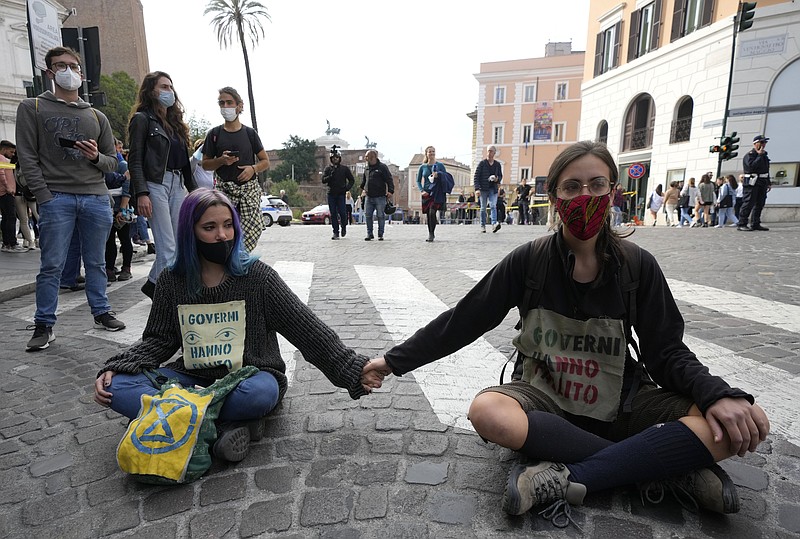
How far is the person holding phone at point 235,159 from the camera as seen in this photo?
5.08m

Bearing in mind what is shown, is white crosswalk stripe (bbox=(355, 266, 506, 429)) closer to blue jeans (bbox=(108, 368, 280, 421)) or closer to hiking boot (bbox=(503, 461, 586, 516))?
hiking boot (bbox=(503, 461, 586, 516))

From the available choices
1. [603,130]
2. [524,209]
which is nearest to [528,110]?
[603,130]

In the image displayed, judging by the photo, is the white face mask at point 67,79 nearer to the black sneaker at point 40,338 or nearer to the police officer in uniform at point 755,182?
the black sneaker at point 40,338

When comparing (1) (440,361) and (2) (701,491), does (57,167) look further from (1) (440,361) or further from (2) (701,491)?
(2) (701,491)

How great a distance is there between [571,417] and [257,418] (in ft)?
4.47

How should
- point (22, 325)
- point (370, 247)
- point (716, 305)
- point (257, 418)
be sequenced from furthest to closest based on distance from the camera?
point (370, 247) < point (716, 305) < point (22, 325) < point (257, 418)

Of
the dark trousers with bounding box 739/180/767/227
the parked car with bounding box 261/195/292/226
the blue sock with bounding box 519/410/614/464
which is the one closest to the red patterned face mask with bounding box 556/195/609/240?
the blue sock with bounding box 519/410/614/464

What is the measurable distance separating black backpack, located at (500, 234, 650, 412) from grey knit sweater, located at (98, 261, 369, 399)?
819 mm

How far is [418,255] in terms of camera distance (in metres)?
8.27

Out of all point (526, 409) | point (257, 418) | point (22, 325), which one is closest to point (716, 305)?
point (526, 409)

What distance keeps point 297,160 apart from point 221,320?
60.0 metres

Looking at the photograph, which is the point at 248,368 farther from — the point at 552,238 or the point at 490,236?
the point at 490,236

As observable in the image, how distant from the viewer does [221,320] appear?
2.27 meters

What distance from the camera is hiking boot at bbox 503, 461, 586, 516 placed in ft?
5.43
